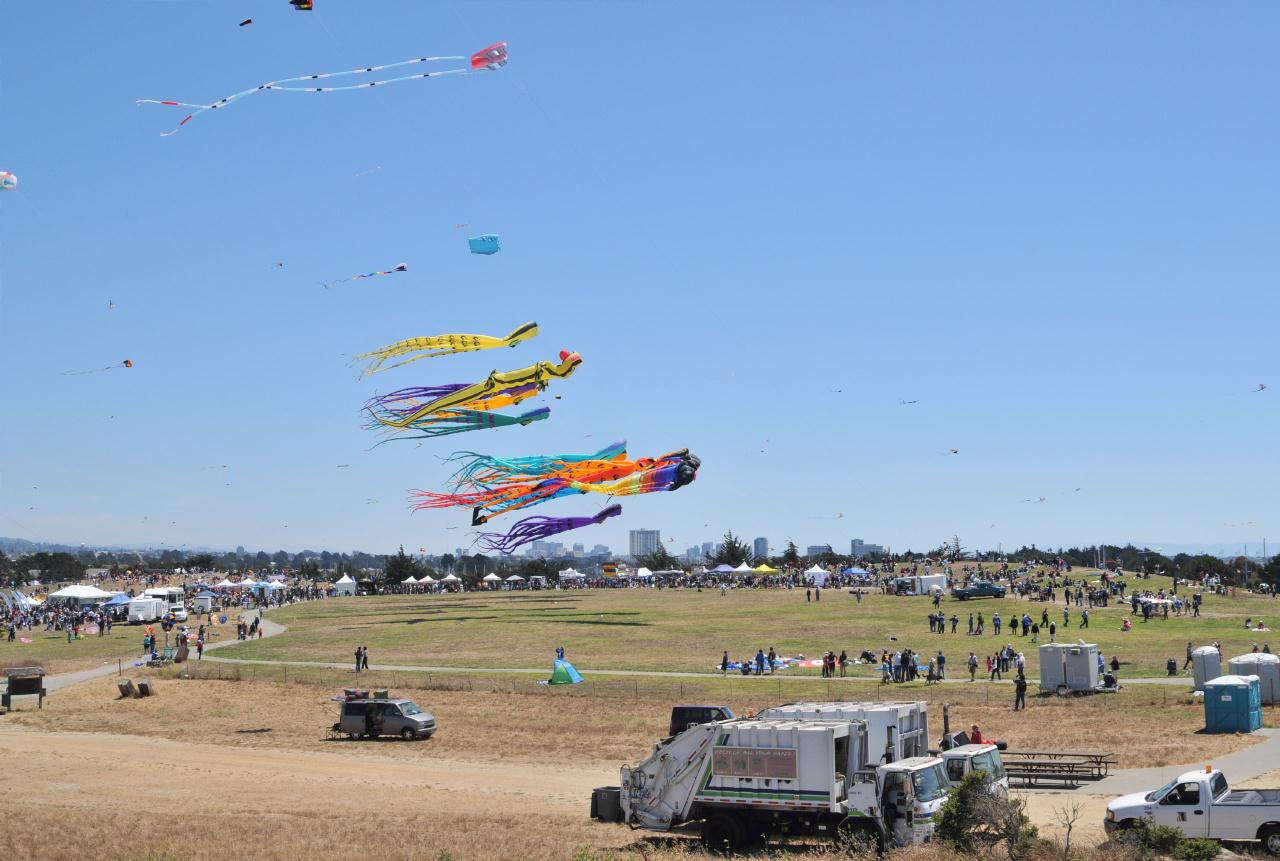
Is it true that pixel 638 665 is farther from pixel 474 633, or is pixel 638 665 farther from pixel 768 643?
pixel 474 633

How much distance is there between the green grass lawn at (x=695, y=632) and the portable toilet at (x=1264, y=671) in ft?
28.6

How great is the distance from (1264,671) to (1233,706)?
17.6ft

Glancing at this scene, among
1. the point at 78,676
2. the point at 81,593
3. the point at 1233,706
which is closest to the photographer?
the point at 1233,706

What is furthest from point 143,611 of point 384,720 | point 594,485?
point 384,720

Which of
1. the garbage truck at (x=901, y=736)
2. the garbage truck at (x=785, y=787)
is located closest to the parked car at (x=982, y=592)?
the garbage truck at (x=901, y=736)

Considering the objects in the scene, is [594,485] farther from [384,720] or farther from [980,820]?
[980,820]

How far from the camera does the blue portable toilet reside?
30016 millimetres

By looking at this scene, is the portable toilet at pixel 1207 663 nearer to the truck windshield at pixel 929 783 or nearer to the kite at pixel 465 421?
the truck windshield at pixel 929 783

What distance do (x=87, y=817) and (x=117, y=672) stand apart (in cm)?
2948

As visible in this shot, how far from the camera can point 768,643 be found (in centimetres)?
5888

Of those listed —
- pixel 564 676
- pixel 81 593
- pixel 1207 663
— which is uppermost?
pixel 1207 663

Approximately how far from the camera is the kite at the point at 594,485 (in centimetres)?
8669

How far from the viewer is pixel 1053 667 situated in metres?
39.1

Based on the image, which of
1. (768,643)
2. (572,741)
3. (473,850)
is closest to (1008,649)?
(768,643)
